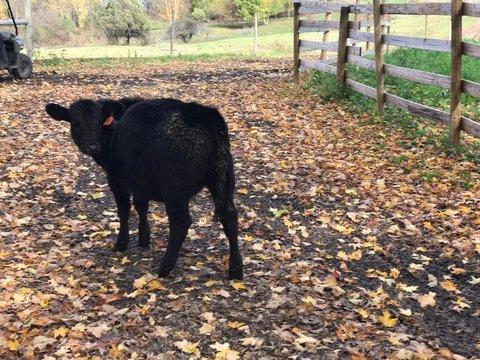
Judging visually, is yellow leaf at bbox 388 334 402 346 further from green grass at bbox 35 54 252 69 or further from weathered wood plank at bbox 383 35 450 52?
green grass at bbox 35 54 252 69

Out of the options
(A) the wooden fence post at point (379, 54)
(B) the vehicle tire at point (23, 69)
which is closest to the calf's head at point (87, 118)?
(A) the wooden fence post at point (379, 54)

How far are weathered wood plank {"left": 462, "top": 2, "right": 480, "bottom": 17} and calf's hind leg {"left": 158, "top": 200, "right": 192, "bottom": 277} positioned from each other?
5.79 metres

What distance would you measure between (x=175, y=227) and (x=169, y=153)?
0.72 m

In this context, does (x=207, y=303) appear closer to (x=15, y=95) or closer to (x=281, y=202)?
(x=281, y=202)

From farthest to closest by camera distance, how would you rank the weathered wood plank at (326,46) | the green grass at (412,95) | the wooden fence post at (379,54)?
the weathered wood plank at (326,46) → the wooden fence post at (379,54) → the green grass at (412,95)

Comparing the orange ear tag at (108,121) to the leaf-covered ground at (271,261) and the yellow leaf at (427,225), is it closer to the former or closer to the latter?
the leaf-covered ground at (271,261)

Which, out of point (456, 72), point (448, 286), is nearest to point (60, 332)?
point (448, 286)

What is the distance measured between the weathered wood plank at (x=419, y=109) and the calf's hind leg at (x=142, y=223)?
5633 millimetres

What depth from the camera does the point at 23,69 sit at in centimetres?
1705

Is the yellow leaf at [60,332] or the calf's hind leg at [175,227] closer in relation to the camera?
the yellow leaf at [60,332]

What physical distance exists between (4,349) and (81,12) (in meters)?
51.8

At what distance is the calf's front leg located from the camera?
5496 mm

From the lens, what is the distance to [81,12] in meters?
50.6

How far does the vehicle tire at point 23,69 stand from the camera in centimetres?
1675
